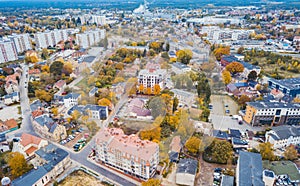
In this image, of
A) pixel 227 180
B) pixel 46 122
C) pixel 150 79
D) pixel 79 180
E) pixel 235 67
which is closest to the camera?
pixel 227 180

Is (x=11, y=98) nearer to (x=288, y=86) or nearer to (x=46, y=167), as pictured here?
(x=46, y=167)

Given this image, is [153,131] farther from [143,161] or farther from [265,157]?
[265,157]

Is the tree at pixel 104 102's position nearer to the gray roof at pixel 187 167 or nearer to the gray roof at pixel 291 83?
the gray roof at pixel 187 167

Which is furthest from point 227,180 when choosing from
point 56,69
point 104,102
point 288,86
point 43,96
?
point 56,69

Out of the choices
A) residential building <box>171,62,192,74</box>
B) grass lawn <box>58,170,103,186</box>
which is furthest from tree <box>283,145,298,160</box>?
residential building <box>171,62,192,74</box>

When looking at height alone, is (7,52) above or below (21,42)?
below

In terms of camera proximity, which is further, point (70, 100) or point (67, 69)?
point (67, 69)

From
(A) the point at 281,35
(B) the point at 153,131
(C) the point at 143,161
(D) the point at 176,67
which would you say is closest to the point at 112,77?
(D) the point at 176,67
